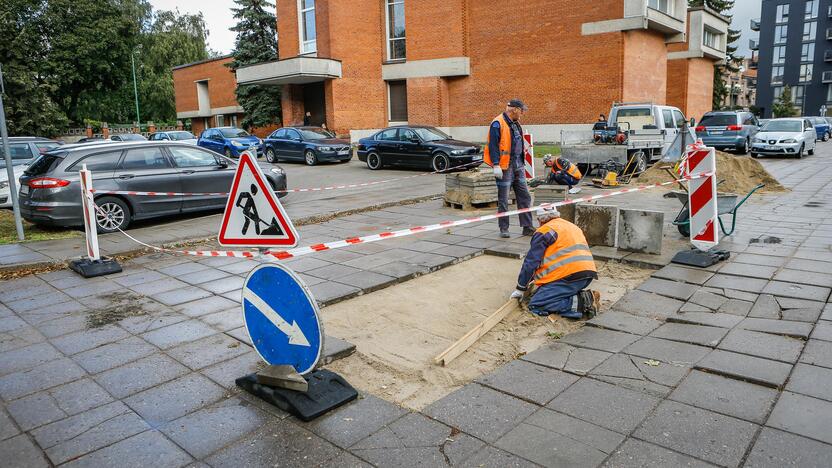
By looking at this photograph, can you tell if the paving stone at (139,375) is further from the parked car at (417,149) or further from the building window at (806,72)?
the building window at (806,72)

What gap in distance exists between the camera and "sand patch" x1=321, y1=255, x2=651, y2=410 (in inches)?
167

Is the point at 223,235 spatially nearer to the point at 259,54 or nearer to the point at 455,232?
the point at 455,232

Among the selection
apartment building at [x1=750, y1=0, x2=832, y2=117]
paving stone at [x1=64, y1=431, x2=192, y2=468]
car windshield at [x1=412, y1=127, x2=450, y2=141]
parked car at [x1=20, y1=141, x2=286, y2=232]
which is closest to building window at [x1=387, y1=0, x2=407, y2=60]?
car windshield at [x1=412, y1=127, x2=450, y2=141]

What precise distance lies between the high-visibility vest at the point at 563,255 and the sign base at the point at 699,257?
2211 mm

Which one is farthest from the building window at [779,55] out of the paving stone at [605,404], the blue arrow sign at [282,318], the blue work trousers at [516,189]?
the blue arrow sign at [282,318]

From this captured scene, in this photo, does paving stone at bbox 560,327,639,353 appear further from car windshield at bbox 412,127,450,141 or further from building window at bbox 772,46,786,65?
building window at bbox 772,46,786,65

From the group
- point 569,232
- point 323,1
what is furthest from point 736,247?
point 323,1

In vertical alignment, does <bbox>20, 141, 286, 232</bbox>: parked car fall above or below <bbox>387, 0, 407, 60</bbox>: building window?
below

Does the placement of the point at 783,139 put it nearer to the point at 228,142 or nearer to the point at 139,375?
the point at 228,142

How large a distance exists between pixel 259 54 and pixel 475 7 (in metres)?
16.3

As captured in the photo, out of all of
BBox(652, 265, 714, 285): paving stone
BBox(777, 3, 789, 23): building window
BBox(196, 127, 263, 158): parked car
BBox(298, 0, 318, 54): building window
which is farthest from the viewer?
BBox(777, 3, 789, 23): building window

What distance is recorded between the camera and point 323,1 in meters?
31.7

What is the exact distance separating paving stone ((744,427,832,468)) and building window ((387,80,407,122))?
3207 centimetres

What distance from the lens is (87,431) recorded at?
3.53 meters
